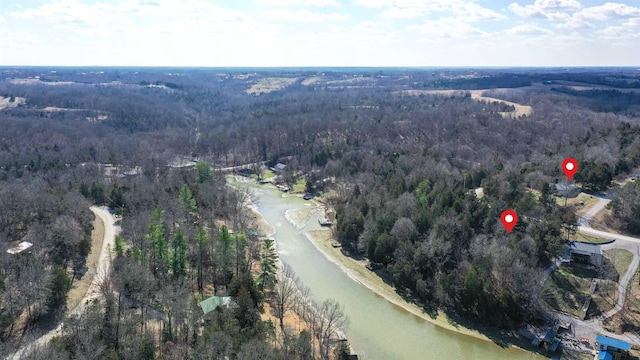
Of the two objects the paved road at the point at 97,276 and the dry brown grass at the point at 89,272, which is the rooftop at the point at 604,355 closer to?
the paved road at the point at 97,276

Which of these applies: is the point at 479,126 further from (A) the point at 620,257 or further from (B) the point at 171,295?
(B) the point at 171,295

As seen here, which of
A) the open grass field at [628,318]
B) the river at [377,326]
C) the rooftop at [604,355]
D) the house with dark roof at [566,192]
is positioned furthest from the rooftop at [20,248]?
the house with dark roof at [566,192]

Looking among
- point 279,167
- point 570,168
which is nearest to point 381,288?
point 570,168

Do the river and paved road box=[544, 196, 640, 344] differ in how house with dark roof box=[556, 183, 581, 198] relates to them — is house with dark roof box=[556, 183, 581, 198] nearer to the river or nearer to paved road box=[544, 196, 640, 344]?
paved road box=[544, 196, 640, 344]

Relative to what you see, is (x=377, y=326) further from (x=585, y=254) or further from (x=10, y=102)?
(x=10, y=102)

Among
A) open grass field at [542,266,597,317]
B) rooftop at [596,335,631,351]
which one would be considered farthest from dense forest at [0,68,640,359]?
rooftop at [596,335,631,351]

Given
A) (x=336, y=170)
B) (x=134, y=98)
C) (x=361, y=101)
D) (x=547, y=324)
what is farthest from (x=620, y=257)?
(x=134, y=98)
